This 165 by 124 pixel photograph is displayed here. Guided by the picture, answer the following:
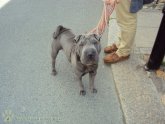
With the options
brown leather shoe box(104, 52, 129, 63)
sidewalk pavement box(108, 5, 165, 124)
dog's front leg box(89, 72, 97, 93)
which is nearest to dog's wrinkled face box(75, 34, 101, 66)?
dog's front leg box(89, 72, 97, 93)

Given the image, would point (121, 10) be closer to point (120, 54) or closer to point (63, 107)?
point (120, 54)

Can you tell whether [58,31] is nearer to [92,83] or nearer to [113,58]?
[92,83]

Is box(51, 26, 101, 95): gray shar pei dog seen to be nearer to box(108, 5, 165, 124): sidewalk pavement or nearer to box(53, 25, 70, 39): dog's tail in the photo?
box(53, 25, 70, 39): dog's tail

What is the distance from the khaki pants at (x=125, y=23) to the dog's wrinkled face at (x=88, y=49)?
82 centimetres

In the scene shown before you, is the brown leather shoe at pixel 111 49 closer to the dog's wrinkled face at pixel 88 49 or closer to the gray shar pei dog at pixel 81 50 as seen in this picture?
the gray shar pei dog at pixel 81 50

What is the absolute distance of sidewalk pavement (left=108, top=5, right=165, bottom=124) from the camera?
2.93 m

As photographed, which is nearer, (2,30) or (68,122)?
(68,122)

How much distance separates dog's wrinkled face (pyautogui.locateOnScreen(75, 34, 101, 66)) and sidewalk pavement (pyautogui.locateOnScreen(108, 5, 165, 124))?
73 cm

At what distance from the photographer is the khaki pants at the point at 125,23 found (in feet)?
11.3

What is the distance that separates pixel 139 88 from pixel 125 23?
0.90 meters

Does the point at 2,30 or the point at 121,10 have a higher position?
the point at 121,10

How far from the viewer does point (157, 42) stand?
11.3ft

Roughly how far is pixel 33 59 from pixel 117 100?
148 centimetres

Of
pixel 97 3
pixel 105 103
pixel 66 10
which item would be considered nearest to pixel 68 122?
pixel 105 103
